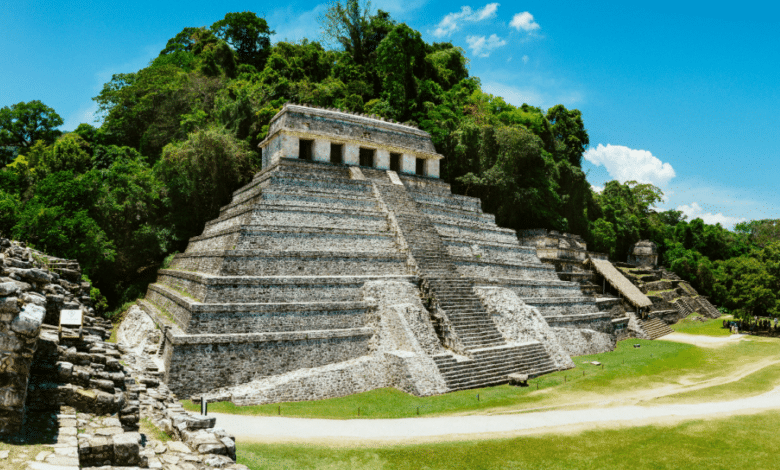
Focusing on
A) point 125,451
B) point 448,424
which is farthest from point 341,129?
point 125,451

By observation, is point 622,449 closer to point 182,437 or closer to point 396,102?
point 182,437

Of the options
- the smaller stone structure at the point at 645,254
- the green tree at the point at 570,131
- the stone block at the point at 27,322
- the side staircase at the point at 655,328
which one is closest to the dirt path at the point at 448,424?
the stone block at the point at 27,322

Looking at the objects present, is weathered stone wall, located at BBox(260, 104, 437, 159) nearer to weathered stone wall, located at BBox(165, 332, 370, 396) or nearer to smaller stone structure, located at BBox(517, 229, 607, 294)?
smaller stone structure, located at BBox(517, 229, 607, 294)

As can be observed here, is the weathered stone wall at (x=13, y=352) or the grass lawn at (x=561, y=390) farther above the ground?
the weathered stone wall at (x=13, y=352)

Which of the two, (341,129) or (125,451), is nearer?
(125,451)

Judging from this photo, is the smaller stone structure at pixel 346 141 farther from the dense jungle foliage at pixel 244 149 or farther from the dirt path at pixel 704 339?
the dirt path at pixel 704 339

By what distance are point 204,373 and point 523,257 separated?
689 inches

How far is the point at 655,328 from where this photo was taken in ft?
104

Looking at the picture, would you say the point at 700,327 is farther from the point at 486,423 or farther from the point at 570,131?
the point at 486,423

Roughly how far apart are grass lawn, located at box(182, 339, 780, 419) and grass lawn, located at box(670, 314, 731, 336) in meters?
8.46

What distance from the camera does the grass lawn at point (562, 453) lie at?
989cm

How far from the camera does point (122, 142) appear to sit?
121ft

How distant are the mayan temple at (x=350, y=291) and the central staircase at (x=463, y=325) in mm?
58

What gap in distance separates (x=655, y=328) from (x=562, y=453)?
2529 cm
